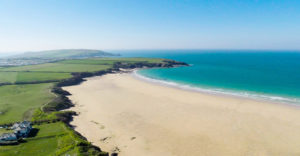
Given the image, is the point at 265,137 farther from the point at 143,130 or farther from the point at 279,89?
the point at 279,89

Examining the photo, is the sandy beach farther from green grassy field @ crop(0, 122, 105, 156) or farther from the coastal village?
the coastal village

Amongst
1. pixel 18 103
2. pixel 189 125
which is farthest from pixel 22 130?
pixel 189 125

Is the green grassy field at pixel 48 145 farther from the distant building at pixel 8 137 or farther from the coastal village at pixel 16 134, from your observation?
the distant building at pixel 8 137

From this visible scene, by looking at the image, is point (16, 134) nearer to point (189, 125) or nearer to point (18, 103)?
point (18, 103)

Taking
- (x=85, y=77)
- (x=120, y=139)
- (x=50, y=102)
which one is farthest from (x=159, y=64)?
(x=120, y=139)

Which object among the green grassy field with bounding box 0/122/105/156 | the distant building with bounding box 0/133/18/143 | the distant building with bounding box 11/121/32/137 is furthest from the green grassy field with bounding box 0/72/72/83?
the distant building with bounding box 0/133/18/143

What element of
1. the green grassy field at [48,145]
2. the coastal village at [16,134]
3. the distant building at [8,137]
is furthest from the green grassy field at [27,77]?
the distant building at [8,137]
